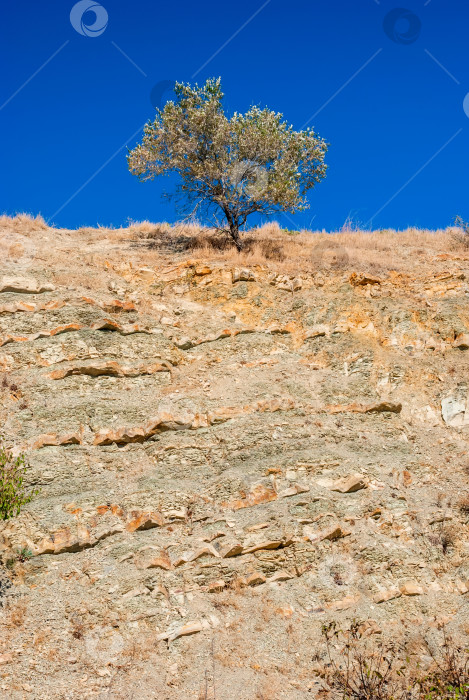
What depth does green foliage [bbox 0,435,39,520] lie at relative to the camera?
9.77m

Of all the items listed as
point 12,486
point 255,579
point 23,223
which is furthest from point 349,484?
point 23,223

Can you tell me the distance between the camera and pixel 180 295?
1744 cm

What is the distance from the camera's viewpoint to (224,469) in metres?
11.6

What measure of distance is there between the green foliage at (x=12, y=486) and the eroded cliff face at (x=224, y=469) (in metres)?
0.32

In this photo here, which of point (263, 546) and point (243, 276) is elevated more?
point (243, 276)

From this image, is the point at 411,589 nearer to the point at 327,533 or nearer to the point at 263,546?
the point at 327,533

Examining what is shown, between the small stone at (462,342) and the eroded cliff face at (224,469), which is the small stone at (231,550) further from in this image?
the small stone at (462,342)

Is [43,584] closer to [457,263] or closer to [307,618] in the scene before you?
[307,618]

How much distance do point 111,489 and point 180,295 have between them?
8067 mm

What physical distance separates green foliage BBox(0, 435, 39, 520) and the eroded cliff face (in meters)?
0.32

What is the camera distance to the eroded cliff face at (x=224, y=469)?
870 cm

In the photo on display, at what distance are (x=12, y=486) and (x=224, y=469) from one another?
4.37 metres

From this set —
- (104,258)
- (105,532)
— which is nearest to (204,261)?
(104,258)

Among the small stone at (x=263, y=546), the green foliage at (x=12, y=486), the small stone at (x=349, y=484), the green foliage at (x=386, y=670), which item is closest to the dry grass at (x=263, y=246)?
the green foliage at (x=12, y=486)
